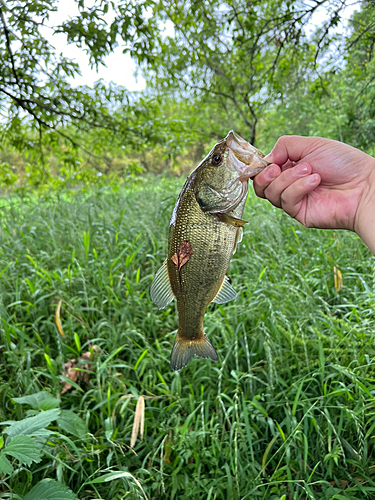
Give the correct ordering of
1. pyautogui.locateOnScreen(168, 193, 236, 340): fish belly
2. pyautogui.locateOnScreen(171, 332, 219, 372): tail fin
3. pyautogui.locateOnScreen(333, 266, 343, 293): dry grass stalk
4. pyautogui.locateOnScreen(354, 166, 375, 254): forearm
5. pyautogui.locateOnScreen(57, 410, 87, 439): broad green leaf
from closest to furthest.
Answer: pyautogui.locateOnScreen(168, 193, 236, 340): fish belly, pyautogui.locateOnScreen(171, 332, 219, 372): tail fin, pyautogui.locateOnScreen(354, 166, 375, 254): forearm, pyautogui.locateOnScreen(57, 410, 87, 439): broad green leaf, pyautogui.locateOnScreen(333, 266, 343, 293): dry grass stalk

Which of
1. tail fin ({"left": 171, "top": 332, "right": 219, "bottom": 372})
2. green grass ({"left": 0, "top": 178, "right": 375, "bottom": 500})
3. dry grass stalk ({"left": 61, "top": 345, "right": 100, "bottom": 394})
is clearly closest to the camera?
tail fin ({"left": 171, "top": 332, "right": 219, "bottom": 372})

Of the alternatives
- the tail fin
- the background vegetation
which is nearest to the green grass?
the background vegetation

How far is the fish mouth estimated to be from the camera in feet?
4.33

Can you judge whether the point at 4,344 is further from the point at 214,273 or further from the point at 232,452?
the point at 214,273

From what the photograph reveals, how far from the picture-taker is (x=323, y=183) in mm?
1709

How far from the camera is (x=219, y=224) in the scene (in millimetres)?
1330

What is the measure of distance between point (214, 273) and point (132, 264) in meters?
2.50

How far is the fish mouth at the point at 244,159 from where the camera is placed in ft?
4.33

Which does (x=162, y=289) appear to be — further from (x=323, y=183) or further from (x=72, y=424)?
(x=72, y=424)

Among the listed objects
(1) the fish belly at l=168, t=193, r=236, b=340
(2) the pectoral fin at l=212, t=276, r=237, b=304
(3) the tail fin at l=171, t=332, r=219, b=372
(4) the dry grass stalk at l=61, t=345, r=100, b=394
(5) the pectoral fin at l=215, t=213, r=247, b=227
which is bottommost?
(4) the dry grass stalk at l=61, t=345, r=100, b=394

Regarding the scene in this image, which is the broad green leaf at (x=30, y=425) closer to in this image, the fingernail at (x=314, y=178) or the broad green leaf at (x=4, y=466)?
the broad green leaf at (x=4, y=466)

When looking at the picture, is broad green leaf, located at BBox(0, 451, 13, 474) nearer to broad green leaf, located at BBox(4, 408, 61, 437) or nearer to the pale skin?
broad green leaf, located at BBox(4, 408, 61, 437)

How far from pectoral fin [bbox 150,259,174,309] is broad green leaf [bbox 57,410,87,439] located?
132cm

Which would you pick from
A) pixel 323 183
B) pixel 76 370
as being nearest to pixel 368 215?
pixel 323 183
